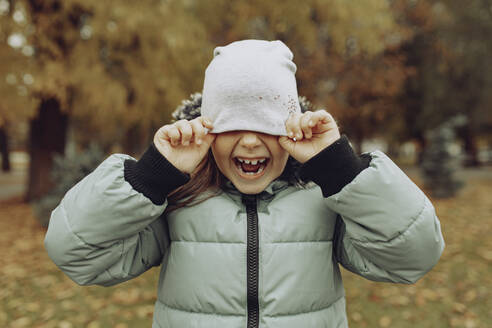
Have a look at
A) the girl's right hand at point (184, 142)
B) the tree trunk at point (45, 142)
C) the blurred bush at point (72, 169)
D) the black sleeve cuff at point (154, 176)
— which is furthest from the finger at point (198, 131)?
the tree trunk at point (45, 142)

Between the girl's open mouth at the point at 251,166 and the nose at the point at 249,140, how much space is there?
3.1 inches

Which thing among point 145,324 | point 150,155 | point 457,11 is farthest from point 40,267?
point 457,11

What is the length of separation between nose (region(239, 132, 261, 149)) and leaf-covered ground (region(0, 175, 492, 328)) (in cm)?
290

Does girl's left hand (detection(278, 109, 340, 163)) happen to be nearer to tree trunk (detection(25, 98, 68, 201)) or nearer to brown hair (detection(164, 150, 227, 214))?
brown hair (detection(164, 150, 227, 214))

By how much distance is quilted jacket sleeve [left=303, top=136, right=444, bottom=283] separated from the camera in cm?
134

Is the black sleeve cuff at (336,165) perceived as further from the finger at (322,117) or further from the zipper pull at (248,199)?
the zipper pull at (248,199)

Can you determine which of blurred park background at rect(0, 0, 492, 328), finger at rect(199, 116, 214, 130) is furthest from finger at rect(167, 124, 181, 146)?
blurred park background at rect(0, 0, 492, 328)

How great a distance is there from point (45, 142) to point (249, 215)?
966cm

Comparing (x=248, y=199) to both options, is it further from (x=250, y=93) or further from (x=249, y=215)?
(x=250, y=93)

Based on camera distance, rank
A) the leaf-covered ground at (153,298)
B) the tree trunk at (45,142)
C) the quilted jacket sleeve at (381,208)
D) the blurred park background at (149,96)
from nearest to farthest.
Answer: the quilted jacket sleeve at (381,208) → the leaf-covered ground at (153,298) → the blurred park background at (149,96) → the tree trunk at (45,142)

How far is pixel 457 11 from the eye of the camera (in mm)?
16375

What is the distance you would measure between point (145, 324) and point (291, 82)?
120 inches

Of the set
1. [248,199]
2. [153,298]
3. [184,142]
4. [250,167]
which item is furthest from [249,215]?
[153,298]

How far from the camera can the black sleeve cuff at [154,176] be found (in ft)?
4.60
